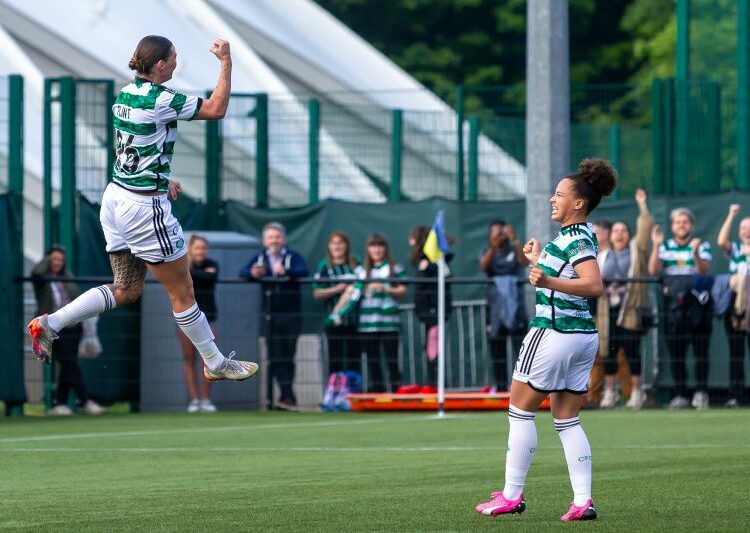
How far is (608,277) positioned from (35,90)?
12.0 meters

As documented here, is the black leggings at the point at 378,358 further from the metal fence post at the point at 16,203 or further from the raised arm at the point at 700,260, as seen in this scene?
the metal fence post at the point at 16,203

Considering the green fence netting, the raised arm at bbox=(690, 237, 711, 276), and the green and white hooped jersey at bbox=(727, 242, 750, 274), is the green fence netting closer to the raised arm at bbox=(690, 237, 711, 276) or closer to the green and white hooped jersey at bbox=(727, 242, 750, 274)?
the raised arm at bbox=(690, 237, 711, 276)

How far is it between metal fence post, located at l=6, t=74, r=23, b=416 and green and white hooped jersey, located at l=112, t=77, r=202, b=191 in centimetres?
860

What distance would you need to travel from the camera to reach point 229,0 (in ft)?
117

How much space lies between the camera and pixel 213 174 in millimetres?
20750

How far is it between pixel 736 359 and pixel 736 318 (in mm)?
434

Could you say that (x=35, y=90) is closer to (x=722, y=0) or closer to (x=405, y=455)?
(x=722, y=0)

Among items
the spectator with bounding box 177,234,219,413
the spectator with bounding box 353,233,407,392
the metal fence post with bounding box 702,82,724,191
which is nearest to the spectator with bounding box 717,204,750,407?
the metal fence post with bounding box 702,82,724,191

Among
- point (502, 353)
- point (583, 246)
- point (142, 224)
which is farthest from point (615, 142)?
point (583, 246)

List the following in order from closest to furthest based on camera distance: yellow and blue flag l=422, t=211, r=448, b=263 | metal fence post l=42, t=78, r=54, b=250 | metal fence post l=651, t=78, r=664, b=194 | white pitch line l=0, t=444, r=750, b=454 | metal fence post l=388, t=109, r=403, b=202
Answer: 1. white pitch line l=0, t=444, r=750, b=454
2. yellow and blue flag l=422, t=211, r=448, b=263
3. metal fence post l=42, t=78, r=54, b=250
4. metal fence post l=651, t=78, r=664, b=194
5. metal fence post l=388, t=109, r=403, b=202

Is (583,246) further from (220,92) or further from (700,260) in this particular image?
(700,260)

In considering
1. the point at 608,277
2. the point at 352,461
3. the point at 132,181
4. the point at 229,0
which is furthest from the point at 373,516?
the point at 229,0

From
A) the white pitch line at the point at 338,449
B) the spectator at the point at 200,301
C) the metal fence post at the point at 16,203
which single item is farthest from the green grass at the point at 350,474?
the spectator at the point at 200,301

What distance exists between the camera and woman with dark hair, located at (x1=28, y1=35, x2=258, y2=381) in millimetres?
9453
